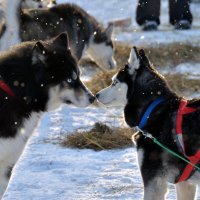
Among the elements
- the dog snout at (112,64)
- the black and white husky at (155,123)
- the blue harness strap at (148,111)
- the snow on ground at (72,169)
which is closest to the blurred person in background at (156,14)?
the dog snout at (112,64)

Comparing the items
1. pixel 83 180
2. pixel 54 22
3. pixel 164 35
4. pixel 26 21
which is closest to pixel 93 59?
pixel 54 22

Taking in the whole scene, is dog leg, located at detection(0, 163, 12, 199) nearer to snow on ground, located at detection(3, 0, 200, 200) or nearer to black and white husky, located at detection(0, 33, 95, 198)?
black and white husky, located at detection(0, 33, 95, 198)

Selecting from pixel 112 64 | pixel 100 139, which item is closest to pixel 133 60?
pixel 100 139

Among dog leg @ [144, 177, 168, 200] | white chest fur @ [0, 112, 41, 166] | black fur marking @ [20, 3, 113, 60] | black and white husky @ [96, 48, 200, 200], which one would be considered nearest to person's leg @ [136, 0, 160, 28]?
black fur marking @ [20, 3, 113, 60]

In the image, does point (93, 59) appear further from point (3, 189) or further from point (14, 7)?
point (3, 189)

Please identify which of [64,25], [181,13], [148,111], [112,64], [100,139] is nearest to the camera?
[148,111]

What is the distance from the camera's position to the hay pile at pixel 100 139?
471cm

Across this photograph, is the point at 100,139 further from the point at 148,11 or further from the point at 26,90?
the point at 148,11

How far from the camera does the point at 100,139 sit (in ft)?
15.7

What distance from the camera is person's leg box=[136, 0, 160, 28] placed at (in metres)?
10.4

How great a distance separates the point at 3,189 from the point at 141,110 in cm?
91

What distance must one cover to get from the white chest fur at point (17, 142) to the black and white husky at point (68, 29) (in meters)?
2.71

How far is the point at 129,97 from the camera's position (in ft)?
11.4

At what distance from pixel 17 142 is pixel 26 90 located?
288mm
